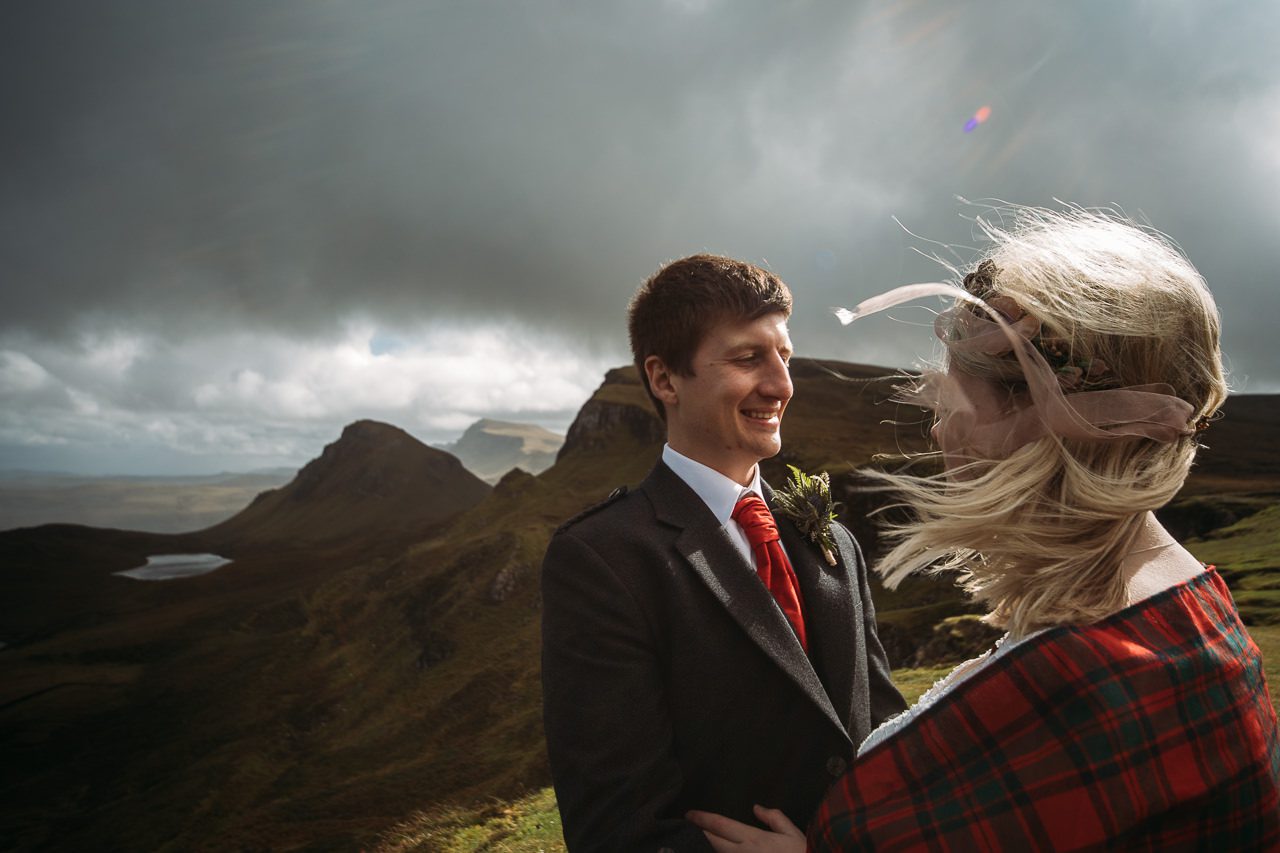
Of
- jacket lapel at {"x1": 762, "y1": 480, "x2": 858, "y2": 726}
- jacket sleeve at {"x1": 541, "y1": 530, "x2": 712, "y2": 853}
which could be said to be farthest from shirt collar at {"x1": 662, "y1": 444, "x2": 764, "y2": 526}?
jacket sleeve at {"x1": 541, "y1": 530, "x2": 712, "y2": 853}

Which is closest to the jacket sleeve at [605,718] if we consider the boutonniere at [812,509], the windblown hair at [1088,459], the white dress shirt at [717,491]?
the white dress shirt at [717,491]

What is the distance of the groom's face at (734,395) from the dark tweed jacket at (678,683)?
1.02ft

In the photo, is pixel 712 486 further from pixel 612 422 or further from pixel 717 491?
pixel 612 422

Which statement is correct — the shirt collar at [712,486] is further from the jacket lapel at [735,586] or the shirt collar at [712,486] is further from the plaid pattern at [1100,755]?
the plaid pattern at [1100,755]

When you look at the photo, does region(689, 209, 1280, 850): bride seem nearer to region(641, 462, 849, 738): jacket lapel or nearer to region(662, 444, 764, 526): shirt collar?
region(641, 462, 849, 738): jacket lapel

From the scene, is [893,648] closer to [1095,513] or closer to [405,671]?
[1095,513]

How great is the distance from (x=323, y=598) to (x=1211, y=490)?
248 ft

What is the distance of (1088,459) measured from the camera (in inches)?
82.0

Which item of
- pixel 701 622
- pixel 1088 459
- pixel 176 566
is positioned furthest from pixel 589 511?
pixel 176 566

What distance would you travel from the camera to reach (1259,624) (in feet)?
52.6

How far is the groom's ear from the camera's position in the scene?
319 cm

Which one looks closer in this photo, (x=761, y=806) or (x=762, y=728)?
(x=761, y=806)

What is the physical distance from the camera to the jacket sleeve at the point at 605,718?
238 centimetres

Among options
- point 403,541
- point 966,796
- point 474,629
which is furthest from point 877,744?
point 403,541
